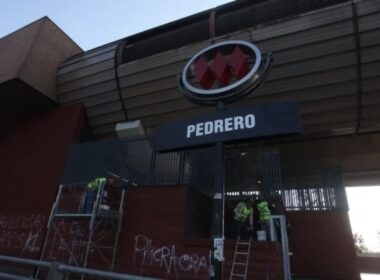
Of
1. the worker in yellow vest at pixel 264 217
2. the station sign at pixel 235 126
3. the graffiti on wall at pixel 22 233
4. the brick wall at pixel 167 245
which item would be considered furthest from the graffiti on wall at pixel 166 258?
the graffiti on wall at pixel 22 233

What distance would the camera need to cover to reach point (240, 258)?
696 cm

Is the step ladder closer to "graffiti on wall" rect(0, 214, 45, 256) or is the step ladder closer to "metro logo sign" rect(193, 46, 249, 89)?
"metro logo sign" rect(193, 46, 249, 89)

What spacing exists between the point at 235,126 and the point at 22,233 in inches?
437

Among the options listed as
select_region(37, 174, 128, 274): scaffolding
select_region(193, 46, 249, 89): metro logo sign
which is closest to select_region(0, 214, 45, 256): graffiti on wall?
select_region(37, 174, 128, 274): scaffolding

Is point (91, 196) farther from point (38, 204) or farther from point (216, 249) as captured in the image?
point (216, 249)

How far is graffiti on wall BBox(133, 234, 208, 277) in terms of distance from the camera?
24.4 feet

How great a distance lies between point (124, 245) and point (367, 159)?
40.0 ft

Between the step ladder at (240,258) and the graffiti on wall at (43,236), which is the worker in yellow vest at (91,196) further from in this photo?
the step ladder at (240,258)

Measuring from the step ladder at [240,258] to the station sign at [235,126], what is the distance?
372cm

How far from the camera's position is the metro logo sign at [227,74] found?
4.98m

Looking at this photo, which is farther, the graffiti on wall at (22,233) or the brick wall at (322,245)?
the graffiti on wall at (22,233)

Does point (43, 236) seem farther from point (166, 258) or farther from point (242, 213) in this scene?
point (242, 213)

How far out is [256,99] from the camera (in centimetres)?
1205

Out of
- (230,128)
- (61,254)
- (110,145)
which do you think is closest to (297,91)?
(110,145)
